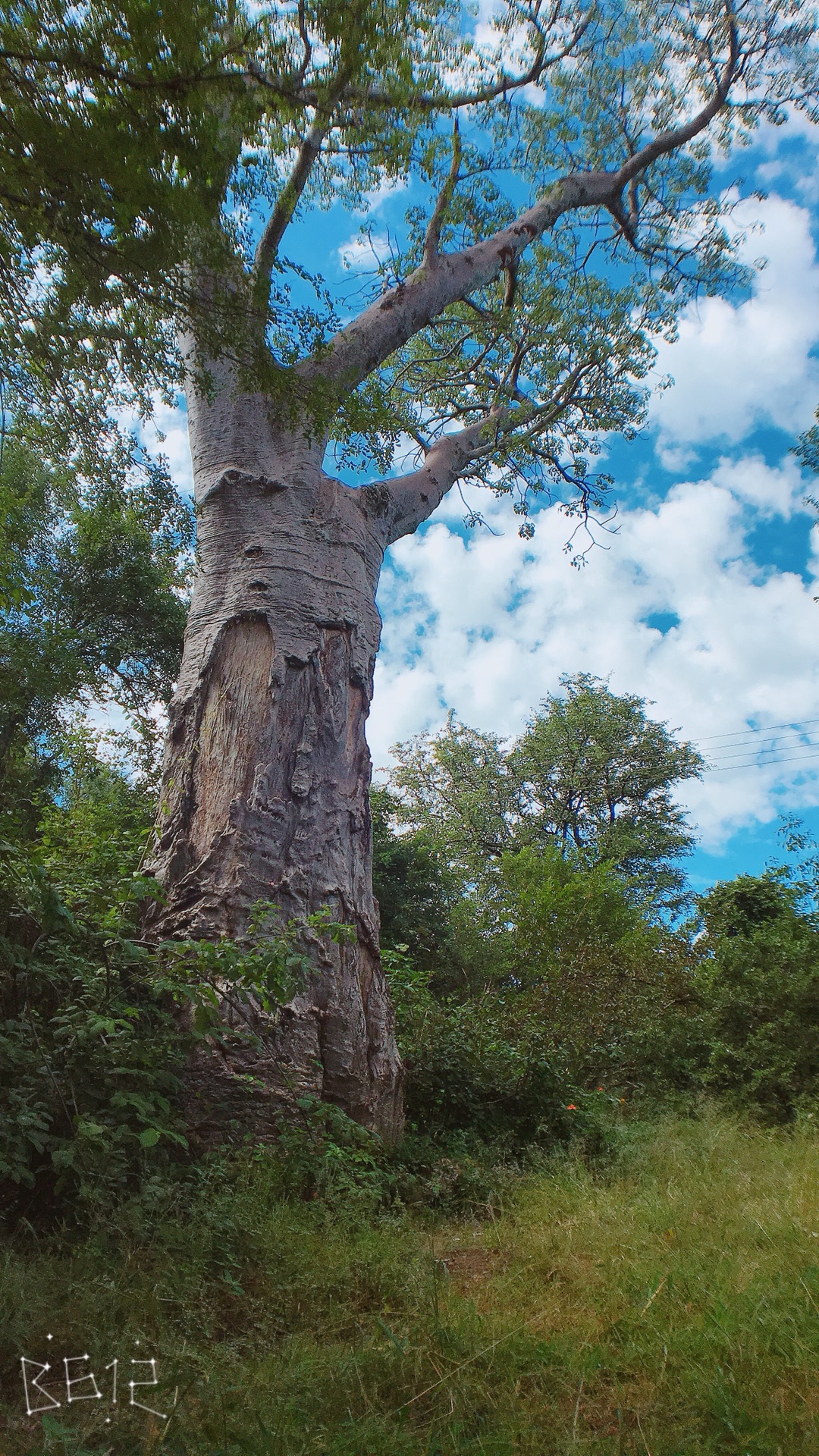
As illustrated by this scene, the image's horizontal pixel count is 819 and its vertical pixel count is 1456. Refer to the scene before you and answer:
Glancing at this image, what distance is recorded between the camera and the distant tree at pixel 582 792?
74.9 ft

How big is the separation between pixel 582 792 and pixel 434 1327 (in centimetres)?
2192

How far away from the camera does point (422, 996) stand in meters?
6.64

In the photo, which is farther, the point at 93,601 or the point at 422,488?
the point at 93,601

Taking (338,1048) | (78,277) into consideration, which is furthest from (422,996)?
(78,277)

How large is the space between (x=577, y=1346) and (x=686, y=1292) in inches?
17.5

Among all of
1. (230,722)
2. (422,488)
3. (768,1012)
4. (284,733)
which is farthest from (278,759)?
(768,1012)

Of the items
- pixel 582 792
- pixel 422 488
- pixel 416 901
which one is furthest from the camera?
pixel 582 792

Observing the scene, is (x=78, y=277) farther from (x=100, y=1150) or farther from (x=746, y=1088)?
(x=746, y=1088)

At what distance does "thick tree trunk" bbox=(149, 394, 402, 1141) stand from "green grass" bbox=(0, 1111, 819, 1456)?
95 cm

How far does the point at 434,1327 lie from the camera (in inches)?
96.4

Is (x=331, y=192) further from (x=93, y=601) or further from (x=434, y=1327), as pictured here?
(x=434, y=1327)

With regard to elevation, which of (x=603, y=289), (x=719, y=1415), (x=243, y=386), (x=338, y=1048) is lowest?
(x=719, y=1415)

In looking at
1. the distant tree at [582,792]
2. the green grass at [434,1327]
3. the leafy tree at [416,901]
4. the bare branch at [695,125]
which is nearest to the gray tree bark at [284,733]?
the green grass at [434,1327]

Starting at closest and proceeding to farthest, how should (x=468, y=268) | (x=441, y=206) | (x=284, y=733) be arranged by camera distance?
1. (x=284, y=733)
2. (x=468, y=268)
3. (x=441, y=206)
